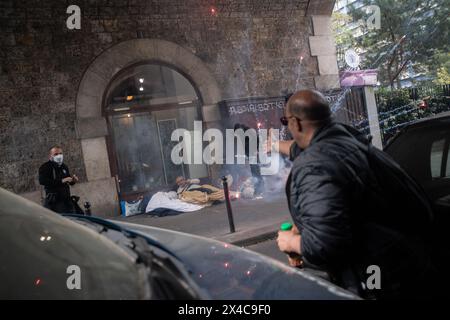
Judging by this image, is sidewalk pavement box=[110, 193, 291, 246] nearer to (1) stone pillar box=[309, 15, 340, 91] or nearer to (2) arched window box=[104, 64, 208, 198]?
(2) arched window box=[104, 64, 208, 198]

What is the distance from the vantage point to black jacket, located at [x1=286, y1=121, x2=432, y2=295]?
186 cm

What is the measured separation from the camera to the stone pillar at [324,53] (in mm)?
12641

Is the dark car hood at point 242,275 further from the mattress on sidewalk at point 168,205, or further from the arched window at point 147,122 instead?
the arched window at point 147,122

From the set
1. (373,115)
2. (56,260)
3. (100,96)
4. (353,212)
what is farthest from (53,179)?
(373,115)

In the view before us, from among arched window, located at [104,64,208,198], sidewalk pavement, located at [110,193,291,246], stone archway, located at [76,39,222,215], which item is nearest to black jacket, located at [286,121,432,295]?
sidewalk pavement, located at [110,193,291,246]

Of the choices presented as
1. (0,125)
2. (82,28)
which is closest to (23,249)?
(0,125)

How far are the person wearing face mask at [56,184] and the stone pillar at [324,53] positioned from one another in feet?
25.7

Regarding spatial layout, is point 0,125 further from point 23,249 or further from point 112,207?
point 23,249

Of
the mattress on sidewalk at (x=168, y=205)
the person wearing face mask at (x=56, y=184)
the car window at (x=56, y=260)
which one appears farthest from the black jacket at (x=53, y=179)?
the car window at (x=56, y=260)

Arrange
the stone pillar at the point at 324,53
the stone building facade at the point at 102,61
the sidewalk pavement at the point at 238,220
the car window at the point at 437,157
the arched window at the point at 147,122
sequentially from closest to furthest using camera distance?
the car window at the point at 437,157, the sidewalk pavement at the point at 238,220, the stone building facade at the point at 102,61, the arched window at the point at 147,122, the stone pillar at the point at 324,53

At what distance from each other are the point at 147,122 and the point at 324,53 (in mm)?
5863

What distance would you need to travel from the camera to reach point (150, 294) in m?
1.42

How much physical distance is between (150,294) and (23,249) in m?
1.01

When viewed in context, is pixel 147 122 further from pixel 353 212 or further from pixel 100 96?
pixel 353 212
